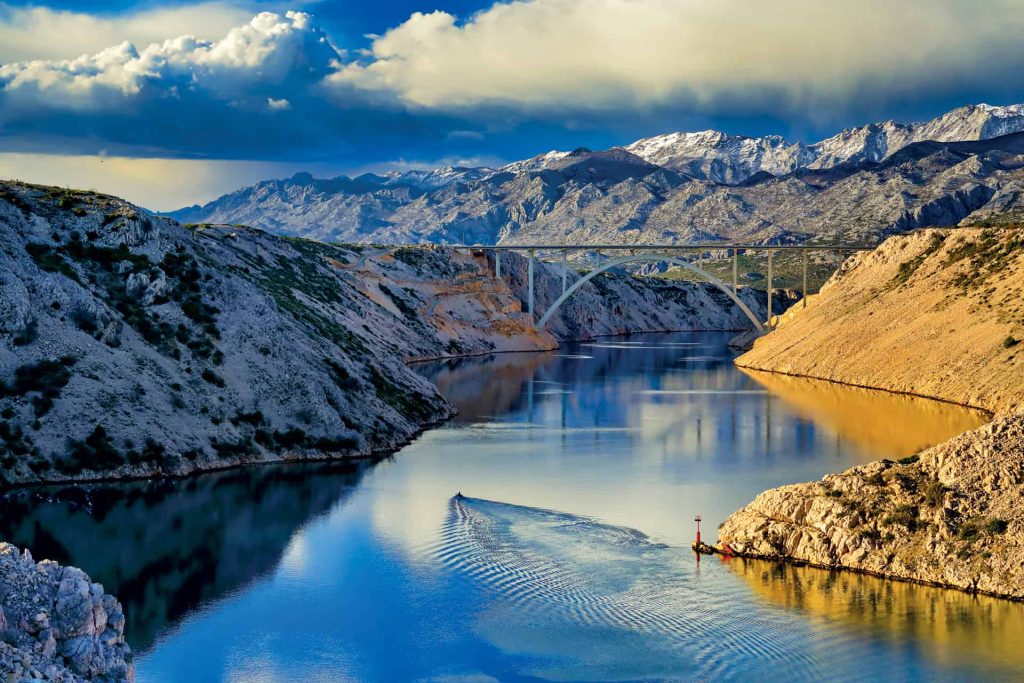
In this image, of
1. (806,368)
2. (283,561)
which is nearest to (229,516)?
(283,561)

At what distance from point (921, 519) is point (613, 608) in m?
10.1

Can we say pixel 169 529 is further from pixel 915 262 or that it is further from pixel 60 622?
pixel 915 262

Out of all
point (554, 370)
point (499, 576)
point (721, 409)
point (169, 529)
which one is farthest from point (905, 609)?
point (554, 370)

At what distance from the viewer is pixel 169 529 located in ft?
142

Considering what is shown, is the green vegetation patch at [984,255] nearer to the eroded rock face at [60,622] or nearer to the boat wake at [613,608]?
the boat wake at [613,608]

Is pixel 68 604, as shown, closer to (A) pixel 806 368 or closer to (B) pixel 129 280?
(B) pixel 129 280

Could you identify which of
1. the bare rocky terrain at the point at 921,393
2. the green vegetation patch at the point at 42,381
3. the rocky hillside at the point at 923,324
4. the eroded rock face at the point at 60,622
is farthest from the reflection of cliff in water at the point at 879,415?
the eroded rock face at the point at 60,622

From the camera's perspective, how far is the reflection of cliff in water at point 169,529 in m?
36.1

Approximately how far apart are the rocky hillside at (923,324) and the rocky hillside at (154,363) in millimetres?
37699

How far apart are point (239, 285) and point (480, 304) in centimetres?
8228

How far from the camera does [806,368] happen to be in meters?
110

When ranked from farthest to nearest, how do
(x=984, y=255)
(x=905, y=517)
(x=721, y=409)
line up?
(x=984, y=255) → (x=721, y=409) → (x=905, y=517)

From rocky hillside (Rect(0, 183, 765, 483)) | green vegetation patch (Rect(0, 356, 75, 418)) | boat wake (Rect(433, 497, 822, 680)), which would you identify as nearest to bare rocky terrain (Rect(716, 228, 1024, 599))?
boat wake (Rect(433, 497, 822, 680))

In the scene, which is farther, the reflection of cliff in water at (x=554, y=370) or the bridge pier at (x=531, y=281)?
the bridge pier at (x=531, y=281)
